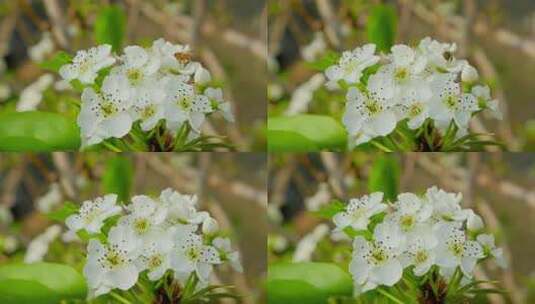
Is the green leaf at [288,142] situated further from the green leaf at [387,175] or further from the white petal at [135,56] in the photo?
the white petal at [135,56]

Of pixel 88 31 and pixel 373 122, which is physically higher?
pixel 88 31

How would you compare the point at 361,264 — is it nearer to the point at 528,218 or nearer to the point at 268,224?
the point at 268,224

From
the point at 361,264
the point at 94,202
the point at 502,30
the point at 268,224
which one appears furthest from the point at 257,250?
the point at 502,30

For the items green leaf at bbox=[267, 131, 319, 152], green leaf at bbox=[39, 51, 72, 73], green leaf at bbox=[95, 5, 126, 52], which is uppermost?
green leaf at bbox=[95, 5, 126, 52]

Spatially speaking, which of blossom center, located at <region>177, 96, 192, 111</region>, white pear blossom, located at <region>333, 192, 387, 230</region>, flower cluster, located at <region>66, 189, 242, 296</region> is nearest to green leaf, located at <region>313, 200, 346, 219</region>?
white pear blossom, located at <region>333, 192, 387, 230</region>

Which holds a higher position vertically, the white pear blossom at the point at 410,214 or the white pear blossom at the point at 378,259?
the white pear blossom at the point at 410,214

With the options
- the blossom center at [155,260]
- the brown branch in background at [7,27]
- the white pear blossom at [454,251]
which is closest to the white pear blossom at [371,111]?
the white pear blossom at [454,251]

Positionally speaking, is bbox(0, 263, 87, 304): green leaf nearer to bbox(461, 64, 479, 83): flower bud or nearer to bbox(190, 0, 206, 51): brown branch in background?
bbox(190, 0, 206, 51): brown branch in background
